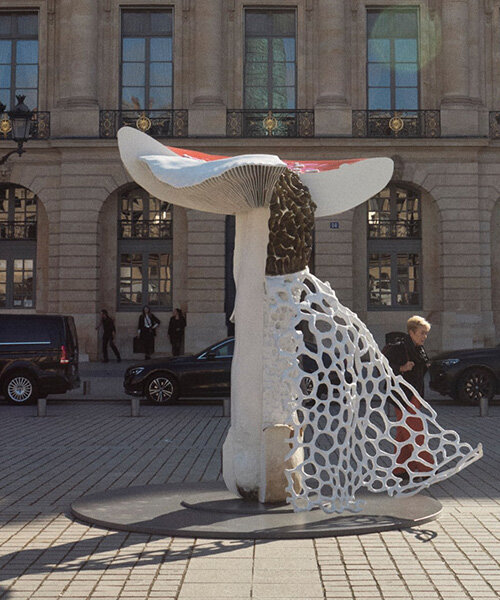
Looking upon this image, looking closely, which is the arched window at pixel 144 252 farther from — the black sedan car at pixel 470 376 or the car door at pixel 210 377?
the black sedan car at pixel 470 376

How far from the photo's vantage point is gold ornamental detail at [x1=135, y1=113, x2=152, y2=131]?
Result: 30.0 m

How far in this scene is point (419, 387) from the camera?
9945 mm

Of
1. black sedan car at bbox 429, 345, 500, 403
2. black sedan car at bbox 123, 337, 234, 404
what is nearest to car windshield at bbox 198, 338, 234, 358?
black sedan car at bbox 123, 337, 234, 404

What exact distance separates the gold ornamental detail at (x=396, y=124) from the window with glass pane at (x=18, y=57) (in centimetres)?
1226

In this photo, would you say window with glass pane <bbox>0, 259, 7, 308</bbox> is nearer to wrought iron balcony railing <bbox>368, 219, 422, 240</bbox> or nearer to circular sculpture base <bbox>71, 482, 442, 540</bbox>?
wrought iron balcony railing <bbox>368, 219, 422, 240</bbox>

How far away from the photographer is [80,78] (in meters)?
29.8

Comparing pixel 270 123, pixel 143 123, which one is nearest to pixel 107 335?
pixel 143 123

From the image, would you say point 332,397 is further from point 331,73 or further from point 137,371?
point 331,73

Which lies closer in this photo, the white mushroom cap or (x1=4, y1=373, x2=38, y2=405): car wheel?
the white mushroom cap

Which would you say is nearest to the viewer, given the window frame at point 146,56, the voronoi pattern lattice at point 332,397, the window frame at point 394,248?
the voronoi pattern lattice at point 332,397

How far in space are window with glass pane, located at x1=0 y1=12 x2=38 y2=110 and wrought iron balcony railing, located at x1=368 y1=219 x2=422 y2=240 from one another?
12.5m

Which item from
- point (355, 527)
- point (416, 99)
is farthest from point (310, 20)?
point (355, 527)

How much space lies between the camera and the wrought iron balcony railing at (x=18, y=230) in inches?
1211

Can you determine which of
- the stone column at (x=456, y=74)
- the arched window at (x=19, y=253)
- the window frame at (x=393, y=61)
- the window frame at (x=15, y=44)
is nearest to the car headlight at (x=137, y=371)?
the arched window at (x=19, y=253)
